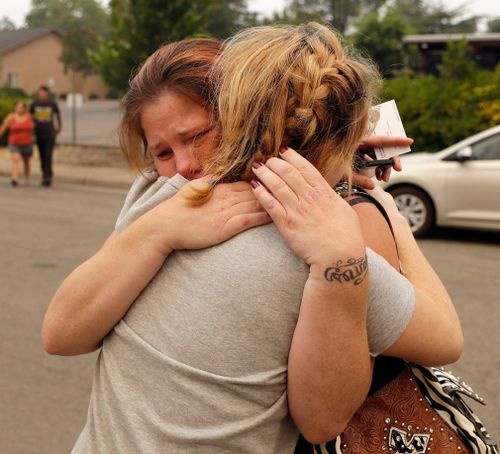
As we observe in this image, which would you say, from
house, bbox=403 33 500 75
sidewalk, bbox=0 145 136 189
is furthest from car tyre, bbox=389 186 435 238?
house, bbox=403 33 500 75

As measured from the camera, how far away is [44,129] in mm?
16250

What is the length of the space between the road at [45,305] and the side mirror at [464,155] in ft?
3.28

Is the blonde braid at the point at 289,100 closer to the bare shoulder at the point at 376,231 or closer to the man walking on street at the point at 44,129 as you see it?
the bare shoulder at the point at 376,231

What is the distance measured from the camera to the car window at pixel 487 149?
30.4 feet

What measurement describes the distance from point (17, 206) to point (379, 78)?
11.5m

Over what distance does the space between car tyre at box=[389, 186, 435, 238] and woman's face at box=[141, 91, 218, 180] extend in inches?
323

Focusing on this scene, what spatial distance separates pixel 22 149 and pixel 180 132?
15124 millimetres

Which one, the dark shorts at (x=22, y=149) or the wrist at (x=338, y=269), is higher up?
the wrist at (x=338, y=269)

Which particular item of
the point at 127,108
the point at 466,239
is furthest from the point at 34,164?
the point at 127,108

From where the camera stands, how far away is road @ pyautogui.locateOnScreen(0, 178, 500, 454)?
419 cm

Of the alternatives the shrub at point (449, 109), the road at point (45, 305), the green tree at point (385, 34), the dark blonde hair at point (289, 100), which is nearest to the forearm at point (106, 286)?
the dark blonde hair at point (289, 100)

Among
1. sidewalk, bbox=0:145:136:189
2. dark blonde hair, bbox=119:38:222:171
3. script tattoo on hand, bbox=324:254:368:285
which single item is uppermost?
dark blonde hair, bbox=119:38:222:171

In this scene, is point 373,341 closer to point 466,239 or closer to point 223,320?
point 223,320

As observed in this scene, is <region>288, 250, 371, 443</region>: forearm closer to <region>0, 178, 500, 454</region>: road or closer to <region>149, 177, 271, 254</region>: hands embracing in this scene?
<region>149, 177, 271, 254</region>: hands embracing
